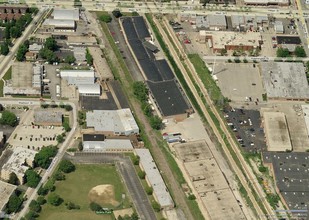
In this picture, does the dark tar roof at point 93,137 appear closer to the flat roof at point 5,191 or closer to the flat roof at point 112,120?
the flat roof at point 112,120

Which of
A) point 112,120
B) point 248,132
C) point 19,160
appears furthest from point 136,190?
point 248,132

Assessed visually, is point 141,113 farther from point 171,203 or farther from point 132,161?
point 171,203

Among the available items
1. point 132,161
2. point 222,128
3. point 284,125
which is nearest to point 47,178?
point 132,161

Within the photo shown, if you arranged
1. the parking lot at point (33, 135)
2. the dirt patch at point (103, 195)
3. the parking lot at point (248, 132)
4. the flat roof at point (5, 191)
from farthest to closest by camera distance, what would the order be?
the parking lot at point (248, 132) < the parking lot at point (33, 135) < the dirt patch at point (103, 195) < the flat roof at point (5, 191)

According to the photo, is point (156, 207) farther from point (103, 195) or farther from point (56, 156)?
point (56, 156)

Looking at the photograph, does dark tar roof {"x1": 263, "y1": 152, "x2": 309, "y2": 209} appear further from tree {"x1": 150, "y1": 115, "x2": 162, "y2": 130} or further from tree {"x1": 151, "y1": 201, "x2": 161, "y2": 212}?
tree {"x1": 151, "y1": 201, "x2": 161, "y2": 212}

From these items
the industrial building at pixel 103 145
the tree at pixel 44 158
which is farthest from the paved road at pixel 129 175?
the tree at pixel 44 158
